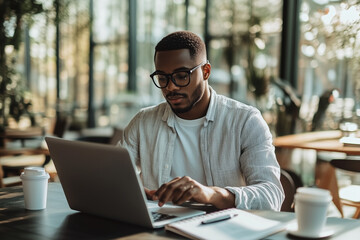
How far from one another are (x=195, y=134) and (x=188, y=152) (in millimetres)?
87

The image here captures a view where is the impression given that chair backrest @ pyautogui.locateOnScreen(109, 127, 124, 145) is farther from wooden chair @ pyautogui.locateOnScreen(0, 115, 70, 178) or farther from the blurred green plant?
the blurred green plant

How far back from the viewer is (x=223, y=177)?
6.53 feet

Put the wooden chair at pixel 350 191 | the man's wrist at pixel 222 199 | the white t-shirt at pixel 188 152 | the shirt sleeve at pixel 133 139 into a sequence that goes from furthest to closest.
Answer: the wooden chair at pixel 350 191
the shirt sleeve at pixel 133 139
the white t-shirt at pixel 188 152
the man's wrist at pixel 222 199

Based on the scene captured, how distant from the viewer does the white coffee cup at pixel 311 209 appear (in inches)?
48.2

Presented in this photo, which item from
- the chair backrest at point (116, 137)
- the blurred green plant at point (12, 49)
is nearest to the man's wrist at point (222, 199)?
the chair backrest at point (116, 137)

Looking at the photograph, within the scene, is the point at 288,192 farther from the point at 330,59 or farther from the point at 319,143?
the point at 330,59

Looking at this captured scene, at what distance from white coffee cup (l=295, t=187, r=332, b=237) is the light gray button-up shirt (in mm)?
427

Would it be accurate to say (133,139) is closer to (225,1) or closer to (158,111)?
(158,111)

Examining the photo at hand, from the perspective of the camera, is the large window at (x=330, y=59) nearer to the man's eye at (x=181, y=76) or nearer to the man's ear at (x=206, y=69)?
the man's ear at (x=206, y=69)

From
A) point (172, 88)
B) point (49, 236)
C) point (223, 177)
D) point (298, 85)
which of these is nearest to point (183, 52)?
point (172, 88)

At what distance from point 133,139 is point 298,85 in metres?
3.72

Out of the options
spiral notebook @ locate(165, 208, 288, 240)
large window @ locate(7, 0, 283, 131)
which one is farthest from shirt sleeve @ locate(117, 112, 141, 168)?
large window @ locate(7, 0, 283, 131)

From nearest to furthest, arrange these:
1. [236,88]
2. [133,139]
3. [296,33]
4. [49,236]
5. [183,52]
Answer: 1. [49,236]
2. [183,52]
3. [133,139]
4. [296,33]
5. [236,88]

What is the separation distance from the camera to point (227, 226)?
4.26 ft
